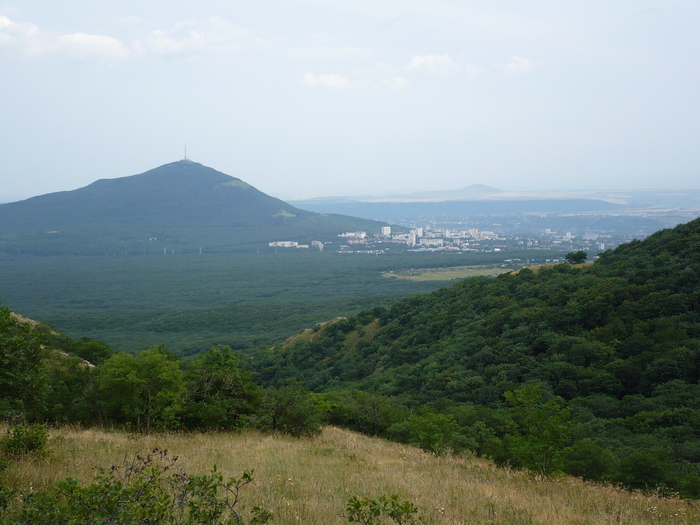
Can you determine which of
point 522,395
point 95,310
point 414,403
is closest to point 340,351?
point 414,403

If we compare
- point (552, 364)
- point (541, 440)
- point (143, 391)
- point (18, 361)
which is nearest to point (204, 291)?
point (552, 364)

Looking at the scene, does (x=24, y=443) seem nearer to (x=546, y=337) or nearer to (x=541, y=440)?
(x=541, y=440)

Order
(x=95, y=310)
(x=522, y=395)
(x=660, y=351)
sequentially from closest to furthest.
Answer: (x=522, y=395) → (x=660, y=351) → (x=95, y=310)

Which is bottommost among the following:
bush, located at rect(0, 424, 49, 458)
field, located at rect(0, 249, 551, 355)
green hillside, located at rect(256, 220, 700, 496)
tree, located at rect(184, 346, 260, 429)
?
field, located at rect(0, 249, 551, 355)

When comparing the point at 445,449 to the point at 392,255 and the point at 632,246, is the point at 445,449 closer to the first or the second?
the point at 632,246

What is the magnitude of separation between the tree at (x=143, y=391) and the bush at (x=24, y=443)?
366 centimetres

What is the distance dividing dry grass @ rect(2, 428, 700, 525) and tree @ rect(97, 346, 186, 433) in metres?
0.93

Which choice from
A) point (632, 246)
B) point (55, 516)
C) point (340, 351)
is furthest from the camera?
point (340, 351)

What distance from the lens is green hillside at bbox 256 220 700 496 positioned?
34.9ft

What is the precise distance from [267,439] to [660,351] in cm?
1763

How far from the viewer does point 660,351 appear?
66.9 feet

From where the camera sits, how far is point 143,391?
1098 cm

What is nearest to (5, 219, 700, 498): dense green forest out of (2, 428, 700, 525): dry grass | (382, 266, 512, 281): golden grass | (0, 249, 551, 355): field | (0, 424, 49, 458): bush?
(0, 424, 49, 458): bush

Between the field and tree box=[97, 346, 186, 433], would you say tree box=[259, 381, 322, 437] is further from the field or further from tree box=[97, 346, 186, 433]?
the field
